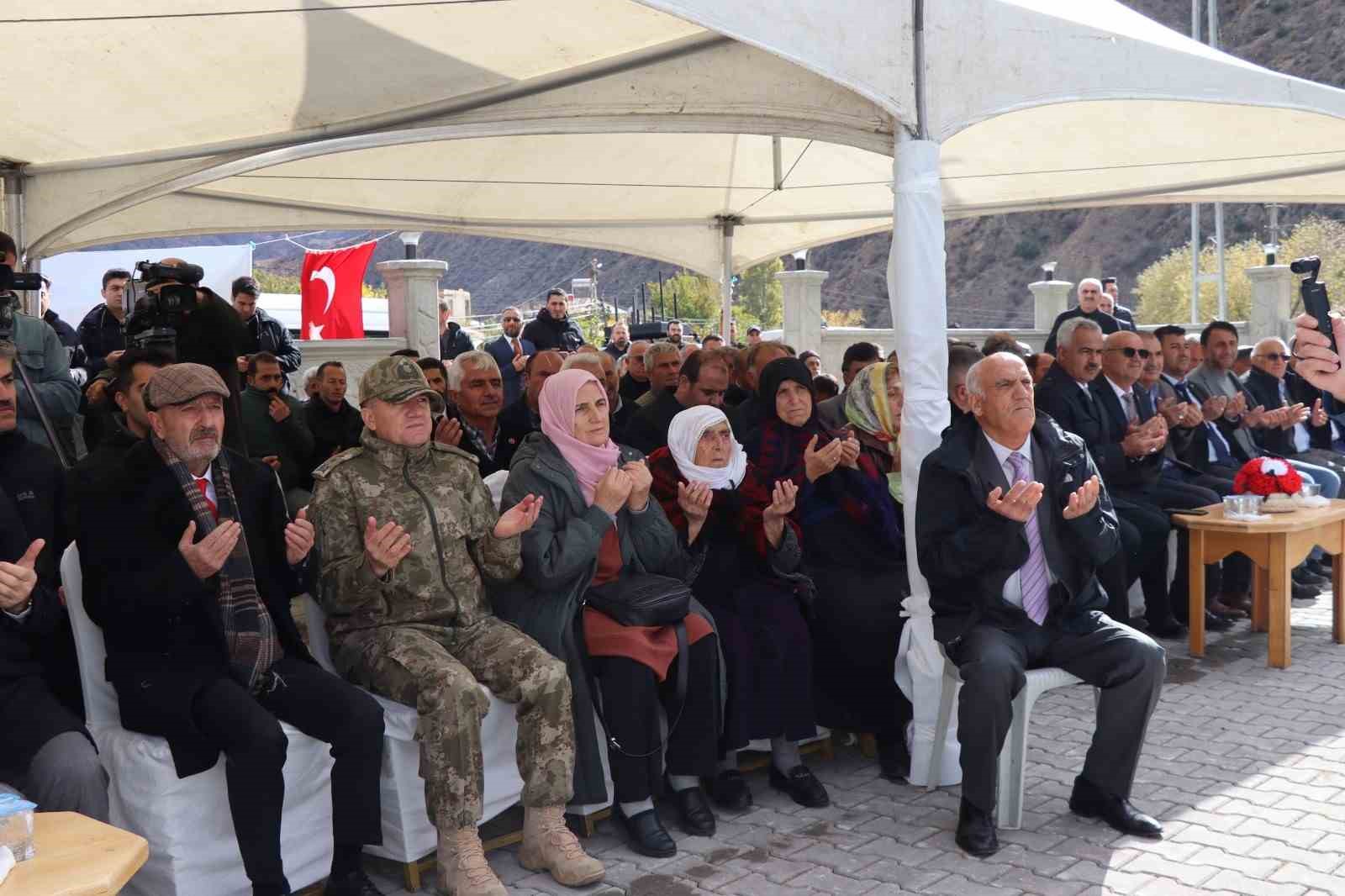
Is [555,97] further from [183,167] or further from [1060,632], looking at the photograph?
[1060,632]

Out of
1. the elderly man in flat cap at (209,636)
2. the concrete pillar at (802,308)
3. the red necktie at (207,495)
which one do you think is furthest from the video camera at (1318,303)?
the concrete pillar at (802,308)

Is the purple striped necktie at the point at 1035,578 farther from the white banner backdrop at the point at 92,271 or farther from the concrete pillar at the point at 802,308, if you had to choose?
the white banner backdrop at the point at 92,271

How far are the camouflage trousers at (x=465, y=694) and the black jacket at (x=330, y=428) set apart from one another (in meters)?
2.69

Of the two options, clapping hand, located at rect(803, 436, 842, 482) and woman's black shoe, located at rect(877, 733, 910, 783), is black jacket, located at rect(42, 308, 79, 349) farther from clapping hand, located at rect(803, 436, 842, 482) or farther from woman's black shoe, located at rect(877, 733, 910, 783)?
woman's black shoe, located at rect(877, 733, 910, 783)

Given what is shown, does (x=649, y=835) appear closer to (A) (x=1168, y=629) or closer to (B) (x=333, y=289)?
(A) (x=1168, y=629)

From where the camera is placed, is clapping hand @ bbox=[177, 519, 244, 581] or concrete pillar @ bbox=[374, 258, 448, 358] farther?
concrete pillar @ bbox=[374, 258, 448, 358]

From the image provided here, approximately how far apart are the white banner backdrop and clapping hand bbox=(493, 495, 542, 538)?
59.6ft

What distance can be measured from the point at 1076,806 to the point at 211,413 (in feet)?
9.75

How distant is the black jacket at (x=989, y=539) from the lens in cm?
416

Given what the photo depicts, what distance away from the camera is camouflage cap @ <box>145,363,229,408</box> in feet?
11.8

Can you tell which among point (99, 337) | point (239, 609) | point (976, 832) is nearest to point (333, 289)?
point (99, 337)

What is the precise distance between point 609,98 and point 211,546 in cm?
241

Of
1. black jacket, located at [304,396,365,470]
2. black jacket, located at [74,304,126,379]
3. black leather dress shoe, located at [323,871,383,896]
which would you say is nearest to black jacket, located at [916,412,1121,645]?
black leather dress shoe, located at [323,871,383,896]

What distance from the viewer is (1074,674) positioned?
421 cm
